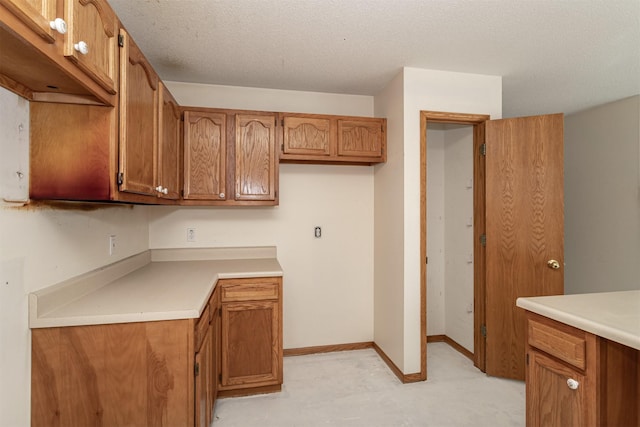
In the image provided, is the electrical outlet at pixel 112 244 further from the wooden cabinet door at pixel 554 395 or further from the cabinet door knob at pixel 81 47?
the wooden cabinet door at pixel 554 395

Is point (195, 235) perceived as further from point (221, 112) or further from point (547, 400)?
point (547, 400)

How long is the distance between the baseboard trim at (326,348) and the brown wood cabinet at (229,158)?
4.62ft

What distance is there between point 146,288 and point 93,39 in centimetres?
124

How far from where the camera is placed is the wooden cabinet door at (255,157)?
251cm

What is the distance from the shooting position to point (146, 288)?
179 centimetres

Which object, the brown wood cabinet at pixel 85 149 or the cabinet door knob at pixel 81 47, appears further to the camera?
the brown wood cabinet at pixel 85 149

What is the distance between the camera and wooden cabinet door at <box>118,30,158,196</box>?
1327 mm

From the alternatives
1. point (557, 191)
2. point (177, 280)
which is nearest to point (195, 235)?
point (177, 280)

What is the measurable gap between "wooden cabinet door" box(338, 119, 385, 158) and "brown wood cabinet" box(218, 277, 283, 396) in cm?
124

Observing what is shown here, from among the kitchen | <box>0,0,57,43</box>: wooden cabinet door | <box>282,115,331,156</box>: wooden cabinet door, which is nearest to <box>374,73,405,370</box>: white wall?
the kitchen

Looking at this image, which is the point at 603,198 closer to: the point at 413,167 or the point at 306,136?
the point at 413,167

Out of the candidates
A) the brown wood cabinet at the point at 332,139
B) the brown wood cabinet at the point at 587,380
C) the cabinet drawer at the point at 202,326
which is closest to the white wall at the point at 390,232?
the brown wood cabinet at the point at 332,139

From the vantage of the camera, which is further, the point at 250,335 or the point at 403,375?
the point at 403,375

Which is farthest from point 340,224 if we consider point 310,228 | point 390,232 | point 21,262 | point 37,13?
point 37,13
